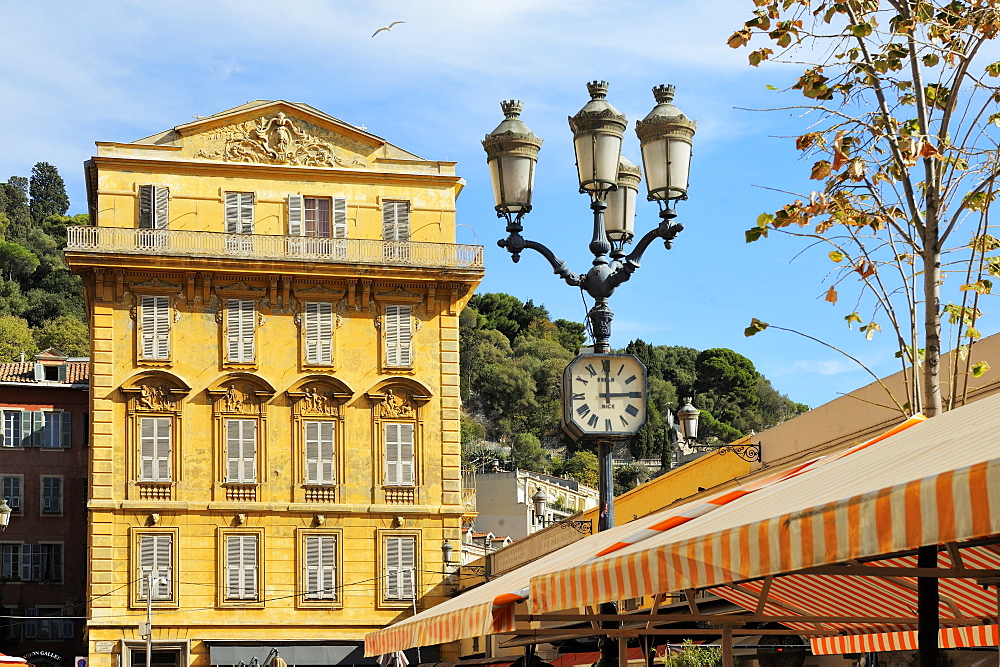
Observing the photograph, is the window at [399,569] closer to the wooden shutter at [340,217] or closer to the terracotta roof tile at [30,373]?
the wooden shutter at [340,217]

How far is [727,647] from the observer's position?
273 inches

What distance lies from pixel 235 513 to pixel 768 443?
58.5 feet

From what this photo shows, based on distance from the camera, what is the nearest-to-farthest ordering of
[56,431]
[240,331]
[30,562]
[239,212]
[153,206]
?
[240,331] < [153,206] < [239,212] < [30,562] < [56,431]

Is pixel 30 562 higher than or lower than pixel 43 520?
lower

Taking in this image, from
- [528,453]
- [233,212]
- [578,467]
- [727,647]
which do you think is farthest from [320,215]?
[528,453]

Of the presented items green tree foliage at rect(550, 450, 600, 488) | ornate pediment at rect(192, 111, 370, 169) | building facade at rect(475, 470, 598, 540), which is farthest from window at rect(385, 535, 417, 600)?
green tree foliage at rect(550, 450, 600, 488)

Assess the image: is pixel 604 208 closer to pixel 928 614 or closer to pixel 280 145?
pixel 928 614

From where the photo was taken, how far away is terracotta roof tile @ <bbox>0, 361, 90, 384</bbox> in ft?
162

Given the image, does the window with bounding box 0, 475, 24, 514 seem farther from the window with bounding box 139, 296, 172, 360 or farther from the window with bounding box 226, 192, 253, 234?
→ the window with bounding box 226, 192, 253, 234

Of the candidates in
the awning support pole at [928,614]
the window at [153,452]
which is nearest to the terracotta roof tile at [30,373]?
the window at [153,452]

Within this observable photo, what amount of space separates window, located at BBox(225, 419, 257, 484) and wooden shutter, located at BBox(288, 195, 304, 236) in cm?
545

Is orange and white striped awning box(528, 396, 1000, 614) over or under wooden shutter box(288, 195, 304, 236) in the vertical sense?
under

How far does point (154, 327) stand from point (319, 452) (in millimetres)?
5387

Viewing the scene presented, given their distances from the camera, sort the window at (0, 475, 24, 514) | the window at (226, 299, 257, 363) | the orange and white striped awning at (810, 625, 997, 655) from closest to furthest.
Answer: the orange and white striped awning at (810, 625, 997, 655)
the window at (226, 299, 257, 363)
the window at (0, 475, 24, 514)
